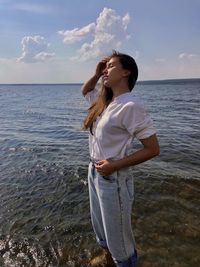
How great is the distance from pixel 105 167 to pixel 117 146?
0.29 meters

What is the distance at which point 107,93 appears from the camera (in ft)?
14.4

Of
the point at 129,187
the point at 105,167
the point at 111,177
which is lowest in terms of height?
the point at 129,187

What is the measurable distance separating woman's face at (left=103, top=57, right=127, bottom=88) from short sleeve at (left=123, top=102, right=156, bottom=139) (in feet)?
1.51

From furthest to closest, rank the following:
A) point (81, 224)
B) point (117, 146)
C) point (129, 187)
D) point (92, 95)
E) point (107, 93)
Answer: point (81, 224)
point (92, 95)
point (107, 93)
point (129, 187)
point (117, 146)

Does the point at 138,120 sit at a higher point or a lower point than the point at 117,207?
higher

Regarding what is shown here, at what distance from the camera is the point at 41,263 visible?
624 cm

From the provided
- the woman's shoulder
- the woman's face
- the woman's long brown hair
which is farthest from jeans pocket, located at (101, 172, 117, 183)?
the woman's face

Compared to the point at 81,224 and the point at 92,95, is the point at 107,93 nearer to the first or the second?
the point at 92,95

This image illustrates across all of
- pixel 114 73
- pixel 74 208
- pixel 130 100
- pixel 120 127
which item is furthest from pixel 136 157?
pixel 74 208

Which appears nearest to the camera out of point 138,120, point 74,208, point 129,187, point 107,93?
point 138,120

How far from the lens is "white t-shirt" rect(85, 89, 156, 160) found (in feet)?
12.7

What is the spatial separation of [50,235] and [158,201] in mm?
3000

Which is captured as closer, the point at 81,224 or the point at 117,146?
the point at 117,146

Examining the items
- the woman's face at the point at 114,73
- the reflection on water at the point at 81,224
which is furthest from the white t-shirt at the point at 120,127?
the reflection on water at the point at 81,224
